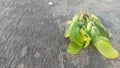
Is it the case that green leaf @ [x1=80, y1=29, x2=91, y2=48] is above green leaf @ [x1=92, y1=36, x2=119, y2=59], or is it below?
above

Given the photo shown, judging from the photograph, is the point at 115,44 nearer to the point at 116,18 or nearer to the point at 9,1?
the point at 116,18

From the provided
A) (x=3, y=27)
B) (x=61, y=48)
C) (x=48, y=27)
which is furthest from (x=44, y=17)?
(x=61, y=48)

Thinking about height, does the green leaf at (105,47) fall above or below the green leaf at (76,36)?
below

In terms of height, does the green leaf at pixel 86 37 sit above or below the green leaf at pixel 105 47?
above
